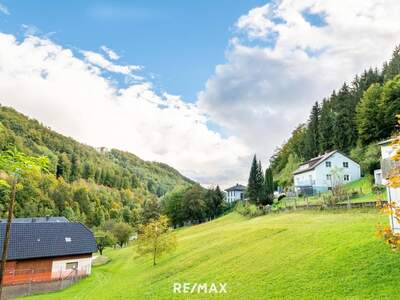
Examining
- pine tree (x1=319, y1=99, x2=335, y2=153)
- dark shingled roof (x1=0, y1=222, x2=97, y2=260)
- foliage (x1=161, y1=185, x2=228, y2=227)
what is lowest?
dark shingled roof (x1=0, y1=222, x2=97, y2=260)

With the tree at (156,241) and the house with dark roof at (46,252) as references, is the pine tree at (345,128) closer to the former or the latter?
the tree at (156,241)

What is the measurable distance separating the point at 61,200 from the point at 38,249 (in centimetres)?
6987

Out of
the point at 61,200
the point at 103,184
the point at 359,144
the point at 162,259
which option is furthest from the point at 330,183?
the point at 103,184

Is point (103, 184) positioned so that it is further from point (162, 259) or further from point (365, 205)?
point (365, 205)

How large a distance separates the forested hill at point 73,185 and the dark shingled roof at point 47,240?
3491 cm

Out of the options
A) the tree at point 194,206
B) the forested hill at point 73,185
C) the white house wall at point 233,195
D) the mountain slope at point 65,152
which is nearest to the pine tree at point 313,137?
the tree at point 194,206

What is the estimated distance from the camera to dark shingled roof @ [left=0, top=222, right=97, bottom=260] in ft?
97.1

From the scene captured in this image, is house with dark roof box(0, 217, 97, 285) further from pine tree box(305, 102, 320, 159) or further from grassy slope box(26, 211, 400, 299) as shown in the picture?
pine tree box(305, 102, 320, 159)

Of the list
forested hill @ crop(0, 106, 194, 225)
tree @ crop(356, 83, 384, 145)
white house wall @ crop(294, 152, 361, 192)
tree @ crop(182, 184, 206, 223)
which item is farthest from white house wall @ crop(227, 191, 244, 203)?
white house wall @ crop(294, 152, 361, 192)

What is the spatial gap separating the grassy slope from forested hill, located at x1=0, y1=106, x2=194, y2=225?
55.0 metres

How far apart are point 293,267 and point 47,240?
26.4m

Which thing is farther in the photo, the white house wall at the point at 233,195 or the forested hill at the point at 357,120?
the white house wall at the point at 233,195

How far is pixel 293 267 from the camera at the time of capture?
15250 mm

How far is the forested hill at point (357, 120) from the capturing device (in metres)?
51.3
